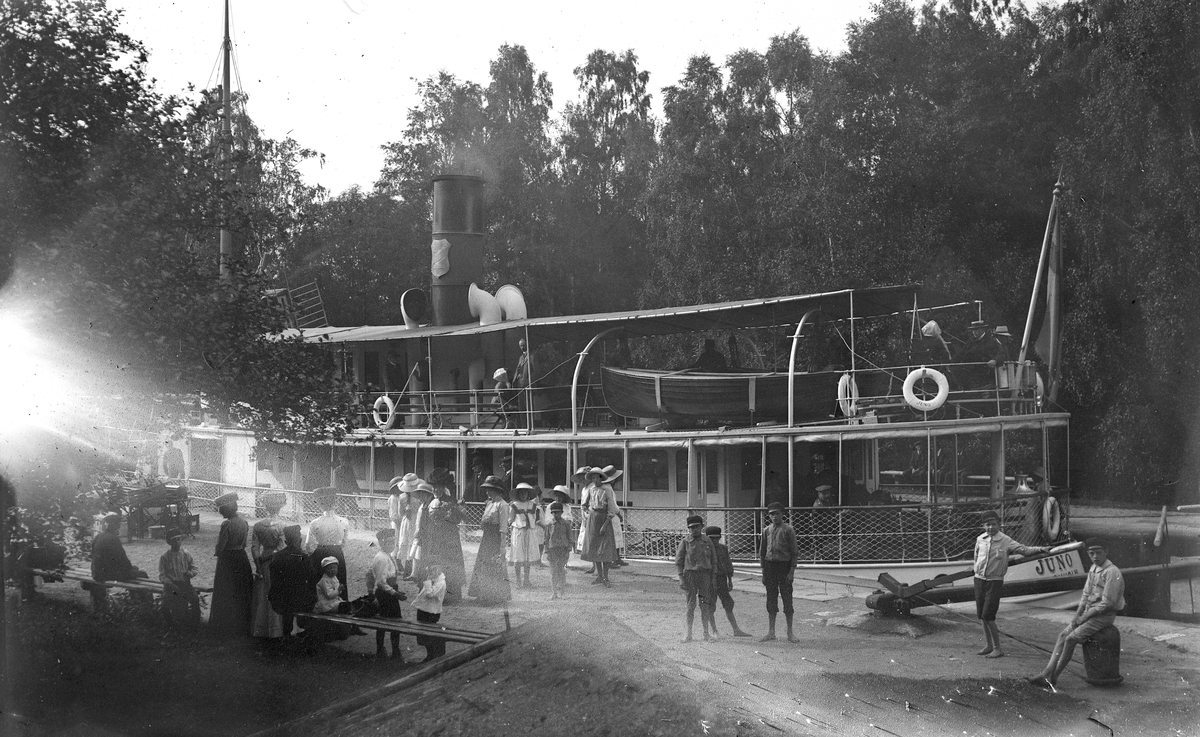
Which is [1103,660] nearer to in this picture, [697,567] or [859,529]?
[697,567]

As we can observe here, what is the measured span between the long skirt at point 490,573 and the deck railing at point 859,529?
1.89 meters

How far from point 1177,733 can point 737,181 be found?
1130 inches

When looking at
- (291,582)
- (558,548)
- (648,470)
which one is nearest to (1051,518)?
(648,470)

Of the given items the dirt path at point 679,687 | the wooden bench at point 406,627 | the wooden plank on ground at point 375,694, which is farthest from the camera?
the wooden bench at point 406,627

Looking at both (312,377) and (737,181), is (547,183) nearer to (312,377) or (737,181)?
(737,181)

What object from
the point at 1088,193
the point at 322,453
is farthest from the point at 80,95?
the point at 1088,193

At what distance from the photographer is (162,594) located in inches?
512

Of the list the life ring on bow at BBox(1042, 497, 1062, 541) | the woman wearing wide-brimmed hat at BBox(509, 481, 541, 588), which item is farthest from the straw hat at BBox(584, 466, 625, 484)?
the life ring on bow at BBox(1042, 497, 1062, 541)

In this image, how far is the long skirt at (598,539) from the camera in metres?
16.2

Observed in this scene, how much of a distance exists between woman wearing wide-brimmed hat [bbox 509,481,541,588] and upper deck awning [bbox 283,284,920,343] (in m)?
3.69

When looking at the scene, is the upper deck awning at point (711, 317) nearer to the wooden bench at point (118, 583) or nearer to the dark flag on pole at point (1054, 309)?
the dark flag on pole at point (1054, 309)

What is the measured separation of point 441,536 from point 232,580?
314 centimetres

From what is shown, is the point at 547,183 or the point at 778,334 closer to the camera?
the point at 778,334

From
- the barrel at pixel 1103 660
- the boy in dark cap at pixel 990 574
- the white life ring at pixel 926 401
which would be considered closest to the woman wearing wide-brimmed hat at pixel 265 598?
the boy in dark cap at pixel 990 574
